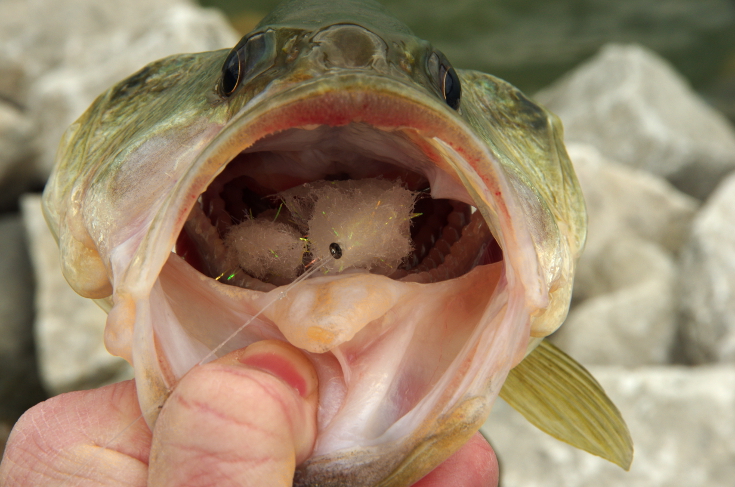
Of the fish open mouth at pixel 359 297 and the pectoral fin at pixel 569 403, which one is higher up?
the fish open mouth at pixel 359 297

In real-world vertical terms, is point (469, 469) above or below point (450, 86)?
below

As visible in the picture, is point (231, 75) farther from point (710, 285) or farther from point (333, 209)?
point (710, 285)

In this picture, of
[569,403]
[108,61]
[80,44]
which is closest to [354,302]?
[569,403]

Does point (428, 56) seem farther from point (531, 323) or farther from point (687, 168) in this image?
point (687, 168)

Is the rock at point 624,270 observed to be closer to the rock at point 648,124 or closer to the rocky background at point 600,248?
the rocky background at point 600,248

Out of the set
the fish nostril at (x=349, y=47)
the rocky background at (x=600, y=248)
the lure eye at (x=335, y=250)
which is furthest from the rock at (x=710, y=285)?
the fish nostril at (x=349, y=47)

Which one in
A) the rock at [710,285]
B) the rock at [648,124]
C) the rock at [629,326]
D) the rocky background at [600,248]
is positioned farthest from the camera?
the rock at [648,124]

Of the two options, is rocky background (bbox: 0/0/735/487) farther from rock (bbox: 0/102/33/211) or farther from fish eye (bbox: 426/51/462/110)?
fish eye (bbox: 426/51/462/110)

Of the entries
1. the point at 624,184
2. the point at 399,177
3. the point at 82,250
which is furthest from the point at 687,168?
the point at 82,250
